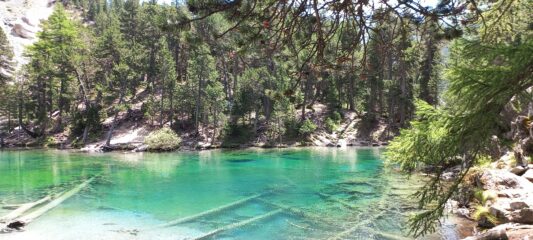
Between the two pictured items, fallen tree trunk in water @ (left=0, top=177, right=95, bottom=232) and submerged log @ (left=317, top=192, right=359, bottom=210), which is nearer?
fallen tree trunk in water @ (left=0, top=177, right=95, bottom=232)

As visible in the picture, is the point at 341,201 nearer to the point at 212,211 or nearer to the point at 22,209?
the point at 212,211

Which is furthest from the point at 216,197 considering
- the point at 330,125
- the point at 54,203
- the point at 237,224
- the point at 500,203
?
the point at 330,125

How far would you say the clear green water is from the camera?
510 inches

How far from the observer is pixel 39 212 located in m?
15.8

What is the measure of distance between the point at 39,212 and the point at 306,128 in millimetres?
34572

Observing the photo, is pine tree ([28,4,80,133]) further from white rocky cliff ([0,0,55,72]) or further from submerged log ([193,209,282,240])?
submerged log ([193,209,282,240])

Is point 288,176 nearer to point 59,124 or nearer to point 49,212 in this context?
point 49,212

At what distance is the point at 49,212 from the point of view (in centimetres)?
1594

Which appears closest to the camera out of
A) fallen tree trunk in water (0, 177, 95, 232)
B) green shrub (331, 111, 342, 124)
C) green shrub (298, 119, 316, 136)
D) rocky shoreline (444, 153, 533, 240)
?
rocky shoreline (444, 153, 533, 240)

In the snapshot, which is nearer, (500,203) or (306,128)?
(500,203)

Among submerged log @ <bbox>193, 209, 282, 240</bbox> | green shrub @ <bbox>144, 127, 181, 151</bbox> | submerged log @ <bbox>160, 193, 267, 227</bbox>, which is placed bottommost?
submerged log @ <bbox>193, 209, 282, 240</bbox>

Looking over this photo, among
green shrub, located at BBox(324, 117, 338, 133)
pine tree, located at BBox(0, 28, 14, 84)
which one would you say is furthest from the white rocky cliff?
green shrub, located at BBox(324, 117, 338, 133)

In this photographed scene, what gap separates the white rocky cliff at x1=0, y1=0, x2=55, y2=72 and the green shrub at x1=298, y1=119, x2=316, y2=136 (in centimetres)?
5913

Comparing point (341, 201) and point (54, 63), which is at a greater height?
point (54, 63)
